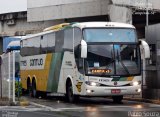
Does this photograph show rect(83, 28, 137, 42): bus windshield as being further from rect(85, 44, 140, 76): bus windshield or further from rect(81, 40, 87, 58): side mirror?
rect(81, 40, 87, 58): side mirror

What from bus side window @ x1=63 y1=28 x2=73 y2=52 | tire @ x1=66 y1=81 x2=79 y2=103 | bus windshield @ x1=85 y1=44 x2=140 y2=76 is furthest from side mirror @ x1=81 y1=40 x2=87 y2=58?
tire @ x1=66 y1=81 x2=79 y2=103

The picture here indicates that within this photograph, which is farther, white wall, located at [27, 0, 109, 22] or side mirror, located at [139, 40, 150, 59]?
white wall, located at [27, 0, 109, 22]

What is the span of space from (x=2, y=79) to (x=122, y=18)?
580 inches

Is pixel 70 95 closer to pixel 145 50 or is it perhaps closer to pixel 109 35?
pixel 109 35

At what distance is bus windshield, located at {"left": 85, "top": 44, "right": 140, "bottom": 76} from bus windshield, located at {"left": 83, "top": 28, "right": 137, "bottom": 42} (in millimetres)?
329

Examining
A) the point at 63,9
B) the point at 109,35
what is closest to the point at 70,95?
the point at 109,35

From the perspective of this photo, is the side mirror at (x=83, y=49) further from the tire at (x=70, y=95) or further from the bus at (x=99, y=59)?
the tire at (x=70, y=95)

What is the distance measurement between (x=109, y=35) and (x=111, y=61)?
128 centimetres

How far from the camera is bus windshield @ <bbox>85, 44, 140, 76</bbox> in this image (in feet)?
78.3

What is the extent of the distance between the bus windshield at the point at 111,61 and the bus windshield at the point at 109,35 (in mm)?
329

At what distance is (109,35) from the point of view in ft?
80.4

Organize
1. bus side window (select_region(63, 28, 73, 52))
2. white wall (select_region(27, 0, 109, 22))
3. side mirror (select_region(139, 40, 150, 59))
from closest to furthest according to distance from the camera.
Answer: side mirror (select_region(139, 40, 150, 59)), bus side window (select_region(63, 28, 73, 52)), white wall (select_region(27, 0, 109, 22))

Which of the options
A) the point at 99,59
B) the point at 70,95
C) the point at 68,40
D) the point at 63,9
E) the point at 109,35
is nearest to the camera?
the point at 99,59

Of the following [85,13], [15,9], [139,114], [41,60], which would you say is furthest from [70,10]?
[139,114]
